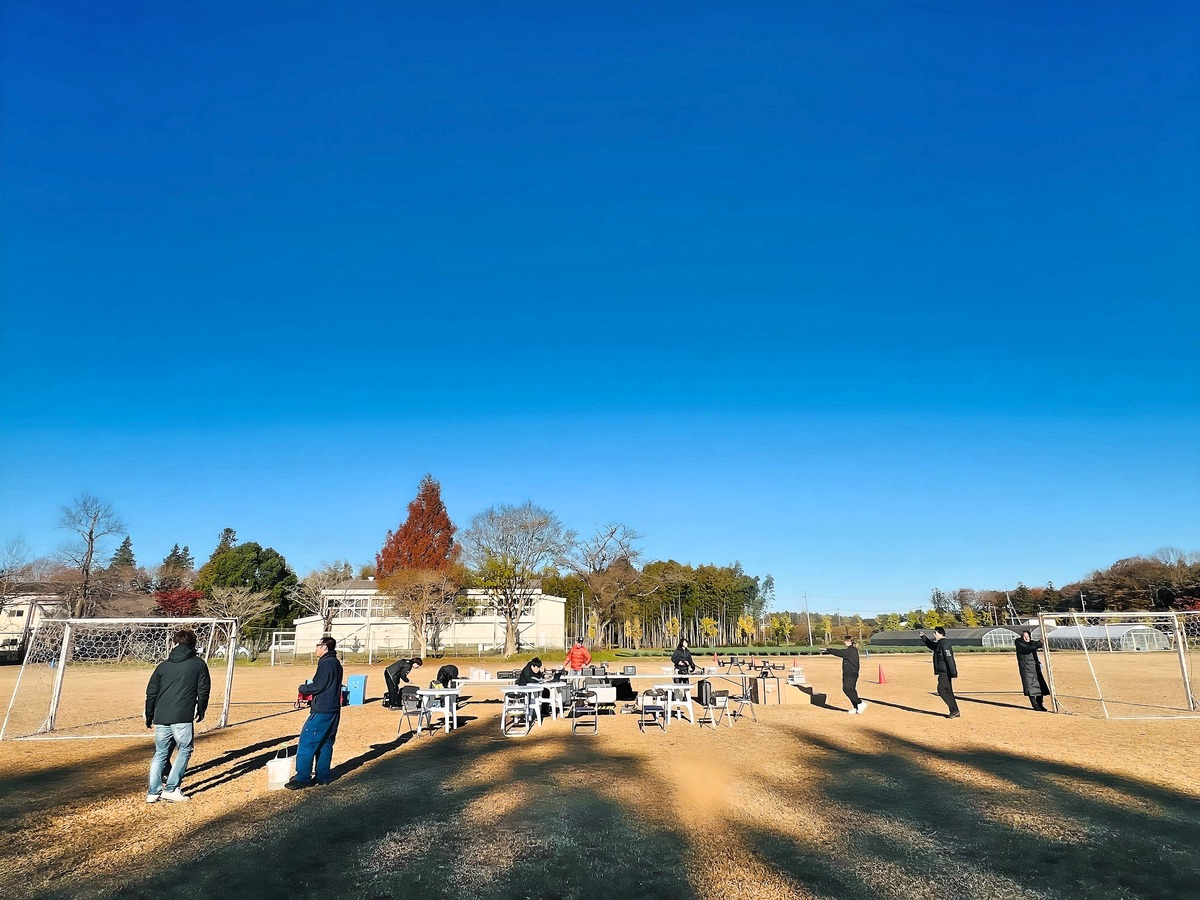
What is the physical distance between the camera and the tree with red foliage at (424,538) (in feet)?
235

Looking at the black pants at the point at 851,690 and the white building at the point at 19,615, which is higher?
the white building at the point at 19,615

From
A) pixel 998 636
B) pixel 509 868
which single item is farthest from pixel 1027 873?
pixel 998 636

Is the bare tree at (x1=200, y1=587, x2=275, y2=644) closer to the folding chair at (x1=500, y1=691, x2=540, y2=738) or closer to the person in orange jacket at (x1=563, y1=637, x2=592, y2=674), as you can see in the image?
the person in orange jacket at (x1=563, y1=637, x2=592, y2=674)

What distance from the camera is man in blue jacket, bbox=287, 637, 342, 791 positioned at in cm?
870

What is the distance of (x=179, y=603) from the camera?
58.7 meters

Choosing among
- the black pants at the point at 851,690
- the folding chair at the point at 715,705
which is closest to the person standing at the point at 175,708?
the folding chair at the point at 715,705

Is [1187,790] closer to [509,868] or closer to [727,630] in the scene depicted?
[509,868]

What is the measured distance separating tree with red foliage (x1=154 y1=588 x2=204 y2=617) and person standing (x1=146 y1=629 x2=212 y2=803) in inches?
2244

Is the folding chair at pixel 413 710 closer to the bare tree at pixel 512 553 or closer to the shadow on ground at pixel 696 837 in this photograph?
the shadow on ground at pixel 696 837

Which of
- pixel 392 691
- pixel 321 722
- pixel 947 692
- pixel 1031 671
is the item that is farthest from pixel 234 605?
pixel 1031 671

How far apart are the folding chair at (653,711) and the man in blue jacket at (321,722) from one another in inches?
254

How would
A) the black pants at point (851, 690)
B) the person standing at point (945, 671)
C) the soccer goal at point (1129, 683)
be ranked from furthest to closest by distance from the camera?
the black pants at point (851, 690)
the soccer goal at point (1129, 683)
the person standing at point (945, 671)

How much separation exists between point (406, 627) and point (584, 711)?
41.4 metres

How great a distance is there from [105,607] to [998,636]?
75.6 meters
